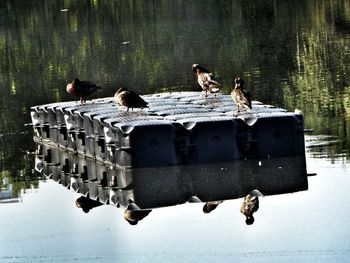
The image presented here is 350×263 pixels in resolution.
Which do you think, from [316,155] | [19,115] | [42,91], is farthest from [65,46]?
[316,155]

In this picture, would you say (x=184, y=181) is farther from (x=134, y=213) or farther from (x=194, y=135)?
(x=134, y=213)

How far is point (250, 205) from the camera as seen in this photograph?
26984 mm

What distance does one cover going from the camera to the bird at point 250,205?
1017 inches

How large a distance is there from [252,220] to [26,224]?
429 centimetres

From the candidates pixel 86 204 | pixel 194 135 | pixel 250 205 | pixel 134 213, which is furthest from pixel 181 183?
pixel 250 205

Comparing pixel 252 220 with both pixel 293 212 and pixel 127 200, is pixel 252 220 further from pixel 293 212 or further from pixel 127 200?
pixel 127 200

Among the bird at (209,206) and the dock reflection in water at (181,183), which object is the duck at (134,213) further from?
the bird at (209,206)

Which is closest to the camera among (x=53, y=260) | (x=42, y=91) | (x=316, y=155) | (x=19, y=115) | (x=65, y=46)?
(x=53, y=260)

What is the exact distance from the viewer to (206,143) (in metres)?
30.4

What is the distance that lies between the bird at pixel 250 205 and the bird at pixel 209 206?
50cm

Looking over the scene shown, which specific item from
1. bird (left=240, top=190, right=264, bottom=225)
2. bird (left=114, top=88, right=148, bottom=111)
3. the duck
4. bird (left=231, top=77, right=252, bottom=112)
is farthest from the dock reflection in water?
bird (left=114, top=88, right=148, bottom=111)

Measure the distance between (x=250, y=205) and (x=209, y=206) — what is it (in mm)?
745

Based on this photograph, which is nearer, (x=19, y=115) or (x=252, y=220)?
(x=252, y=220)

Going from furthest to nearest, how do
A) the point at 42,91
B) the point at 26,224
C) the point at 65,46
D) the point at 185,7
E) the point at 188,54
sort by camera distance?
the point at 185,7
the point at 65,46
the point at 188,54
the point at 42,91
the point at 26,224
